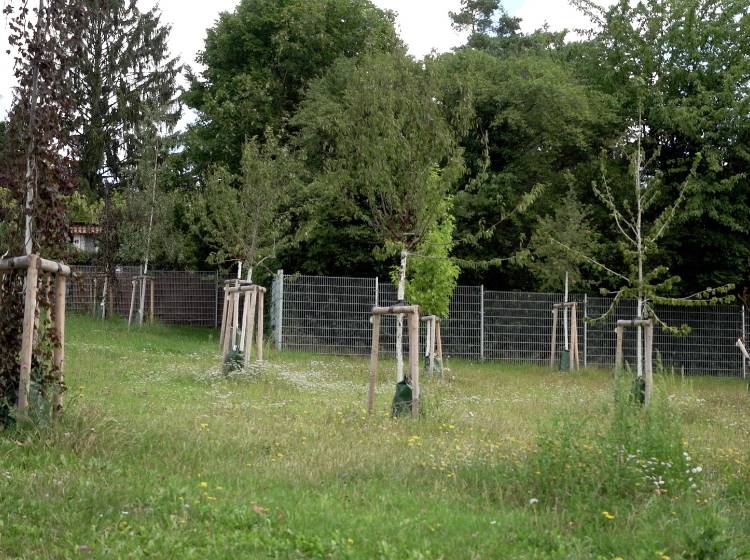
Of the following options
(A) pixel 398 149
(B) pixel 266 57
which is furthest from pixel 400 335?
(B) pixel 266 57

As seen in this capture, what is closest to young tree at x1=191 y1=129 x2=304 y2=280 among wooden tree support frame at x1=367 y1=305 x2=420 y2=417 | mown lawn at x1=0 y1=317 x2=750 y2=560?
wooden tree support frame at x1=367 y1=305 x2=420 y2=417

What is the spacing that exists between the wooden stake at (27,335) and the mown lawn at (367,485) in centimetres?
30

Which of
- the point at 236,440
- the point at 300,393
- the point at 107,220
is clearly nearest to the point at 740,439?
the point at 236,440

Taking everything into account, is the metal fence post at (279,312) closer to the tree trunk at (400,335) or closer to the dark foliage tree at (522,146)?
the dark foliage tree at (522,146)

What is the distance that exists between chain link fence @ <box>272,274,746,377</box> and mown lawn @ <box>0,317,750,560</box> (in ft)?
45.3

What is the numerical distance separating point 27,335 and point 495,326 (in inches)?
778

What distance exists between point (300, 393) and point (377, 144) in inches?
157

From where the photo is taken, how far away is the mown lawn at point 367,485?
538 centimetres

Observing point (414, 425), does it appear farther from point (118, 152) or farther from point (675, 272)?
point (118, 152)

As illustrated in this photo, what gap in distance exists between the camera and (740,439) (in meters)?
10.0

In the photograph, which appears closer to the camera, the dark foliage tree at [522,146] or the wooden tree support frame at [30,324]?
the wooden tree support frame at [30,324]

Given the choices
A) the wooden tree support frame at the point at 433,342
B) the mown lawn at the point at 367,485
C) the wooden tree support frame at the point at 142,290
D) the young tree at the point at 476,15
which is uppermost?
the young tree at the point at 476,15

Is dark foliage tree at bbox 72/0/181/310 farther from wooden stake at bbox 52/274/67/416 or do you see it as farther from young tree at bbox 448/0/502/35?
wooden stake at bbox 52/274/67/416

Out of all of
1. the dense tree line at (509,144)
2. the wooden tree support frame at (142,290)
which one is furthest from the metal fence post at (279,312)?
the wooden tree support frame at (142,290)
